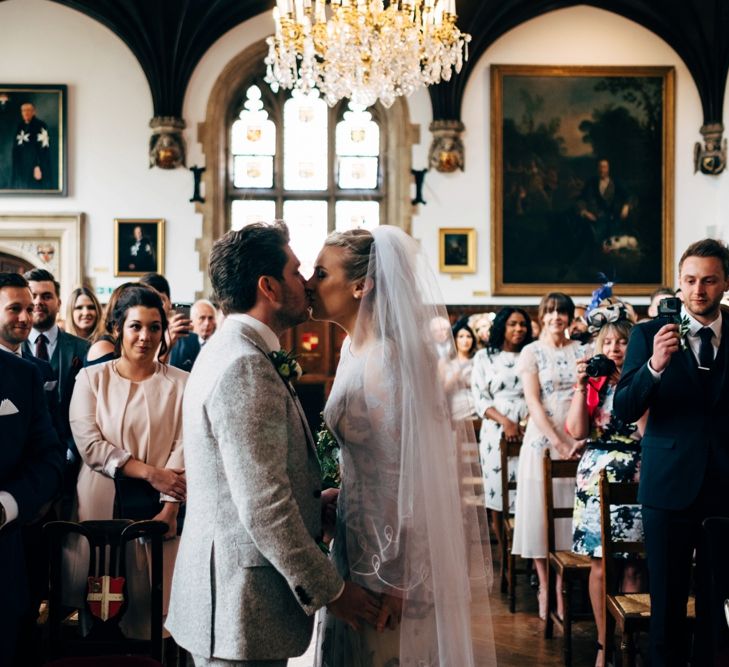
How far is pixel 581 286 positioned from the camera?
41.0ft

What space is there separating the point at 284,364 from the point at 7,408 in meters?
0.97

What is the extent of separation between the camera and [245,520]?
2.14m

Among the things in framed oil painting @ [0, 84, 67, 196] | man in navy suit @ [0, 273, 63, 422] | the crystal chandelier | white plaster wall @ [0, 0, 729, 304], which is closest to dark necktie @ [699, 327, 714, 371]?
man in navy suit @ [0, 273, 63, 422]

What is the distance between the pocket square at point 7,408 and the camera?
2.67m

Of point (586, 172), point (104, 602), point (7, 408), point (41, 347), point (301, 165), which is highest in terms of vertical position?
point (301, 165)

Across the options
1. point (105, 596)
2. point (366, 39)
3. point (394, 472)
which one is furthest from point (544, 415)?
point (366, 39)

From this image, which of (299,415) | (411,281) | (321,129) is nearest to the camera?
(299,415)

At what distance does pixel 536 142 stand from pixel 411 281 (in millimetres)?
10584

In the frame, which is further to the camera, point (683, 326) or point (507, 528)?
point (507, 528)

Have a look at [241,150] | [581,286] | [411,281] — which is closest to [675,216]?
[581,286]

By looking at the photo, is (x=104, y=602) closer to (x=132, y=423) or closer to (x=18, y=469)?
(x=18, y=469)

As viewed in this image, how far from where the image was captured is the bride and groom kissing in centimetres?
218

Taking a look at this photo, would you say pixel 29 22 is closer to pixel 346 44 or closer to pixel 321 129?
pixel 321 129

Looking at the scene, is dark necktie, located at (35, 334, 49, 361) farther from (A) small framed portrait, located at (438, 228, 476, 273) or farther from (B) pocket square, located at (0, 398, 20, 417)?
(A) small framed portrait, located at (438, 228, 476, 273)
